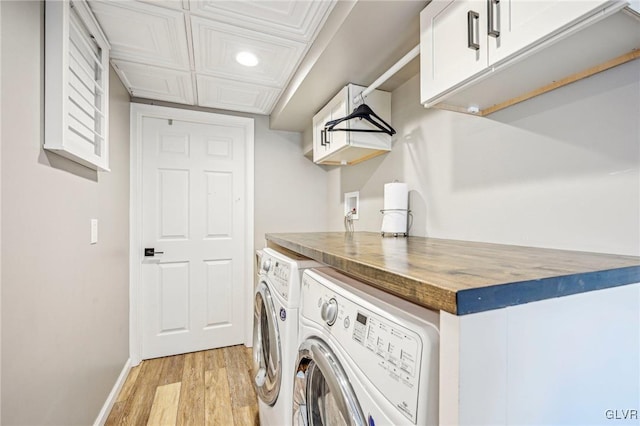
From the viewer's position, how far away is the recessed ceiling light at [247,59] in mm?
1657

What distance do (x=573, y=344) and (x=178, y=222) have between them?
2.51 meters

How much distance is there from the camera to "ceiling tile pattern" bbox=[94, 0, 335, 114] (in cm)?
130

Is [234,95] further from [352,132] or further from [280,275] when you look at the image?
[280,275]

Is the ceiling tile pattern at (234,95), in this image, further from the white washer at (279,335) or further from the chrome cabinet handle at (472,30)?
the chrome cabinet handle at (472,30)

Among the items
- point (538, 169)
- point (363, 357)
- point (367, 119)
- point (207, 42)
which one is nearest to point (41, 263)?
point (363, 357)

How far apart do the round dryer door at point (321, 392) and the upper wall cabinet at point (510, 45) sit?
947 mm

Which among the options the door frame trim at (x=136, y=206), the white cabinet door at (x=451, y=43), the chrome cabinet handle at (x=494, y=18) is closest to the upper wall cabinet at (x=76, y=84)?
the door frame trim at (x=136, y=206)

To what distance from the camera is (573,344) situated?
551 millimetres

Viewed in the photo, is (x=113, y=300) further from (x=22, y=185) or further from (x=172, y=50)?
(x=172, y=50)

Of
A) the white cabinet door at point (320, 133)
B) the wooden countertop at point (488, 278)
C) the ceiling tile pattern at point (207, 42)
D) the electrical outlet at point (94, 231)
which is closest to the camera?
the wooden countertop at point (488, 278)

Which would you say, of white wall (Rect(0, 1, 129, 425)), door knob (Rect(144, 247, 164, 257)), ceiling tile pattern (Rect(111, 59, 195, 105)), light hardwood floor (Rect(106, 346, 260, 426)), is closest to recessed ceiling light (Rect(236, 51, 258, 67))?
ceiling tile pattern (Rect(111, 59, 195, 105))

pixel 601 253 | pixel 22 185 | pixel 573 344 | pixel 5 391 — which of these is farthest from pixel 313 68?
pixel 5 391

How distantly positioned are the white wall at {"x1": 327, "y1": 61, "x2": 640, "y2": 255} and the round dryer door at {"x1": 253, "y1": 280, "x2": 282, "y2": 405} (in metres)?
0.90

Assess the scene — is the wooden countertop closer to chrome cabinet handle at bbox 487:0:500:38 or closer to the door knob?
chrome cabinet handle at bbox 487:0:500:38
